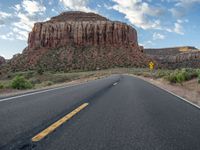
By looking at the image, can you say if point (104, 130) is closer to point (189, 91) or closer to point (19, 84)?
point (189, 91)

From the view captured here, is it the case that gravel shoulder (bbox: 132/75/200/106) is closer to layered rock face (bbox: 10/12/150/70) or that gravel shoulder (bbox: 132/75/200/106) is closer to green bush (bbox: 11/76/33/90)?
green bush (bbox: 11/76/33/90)

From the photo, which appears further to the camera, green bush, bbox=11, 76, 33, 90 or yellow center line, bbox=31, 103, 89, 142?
green bush, bbox=11, 76, 33, 90

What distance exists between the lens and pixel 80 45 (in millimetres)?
100125

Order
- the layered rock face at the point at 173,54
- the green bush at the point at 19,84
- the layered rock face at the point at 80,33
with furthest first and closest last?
the layered rock face at the point at 173,54, the layered rock face at the point at 80,33, the green bush at the point at 19,84

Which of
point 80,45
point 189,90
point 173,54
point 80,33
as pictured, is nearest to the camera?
point 189,90

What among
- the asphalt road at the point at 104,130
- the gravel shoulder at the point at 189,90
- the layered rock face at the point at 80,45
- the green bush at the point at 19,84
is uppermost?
the layered rock face at the point at 80,45

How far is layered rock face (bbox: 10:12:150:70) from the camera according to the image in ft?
274

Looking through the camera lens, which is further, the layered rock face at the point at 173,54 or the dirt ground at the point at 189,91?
the layered rock face at the point at 173,54

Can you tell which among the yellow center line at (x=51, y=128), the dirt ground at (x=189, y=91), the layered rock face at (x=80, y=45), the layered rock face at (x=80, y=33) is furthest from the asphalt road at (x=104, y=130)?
the layered rock face at (x=80, y=33)

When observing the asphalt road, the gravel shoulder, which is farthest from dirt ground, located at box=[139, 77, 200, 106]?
the asphalt road

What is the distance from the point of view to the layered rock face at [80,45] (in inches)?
3290

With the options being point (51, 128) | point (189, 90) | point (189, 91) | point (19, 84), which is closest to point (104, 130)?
point (51, 128)

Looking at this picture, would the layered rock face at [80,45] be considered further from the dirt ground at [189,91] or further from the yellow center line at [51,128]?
the yellow center line at [51,128]

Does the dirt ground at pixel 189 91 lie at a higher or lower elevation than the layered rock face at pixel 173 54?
lower
